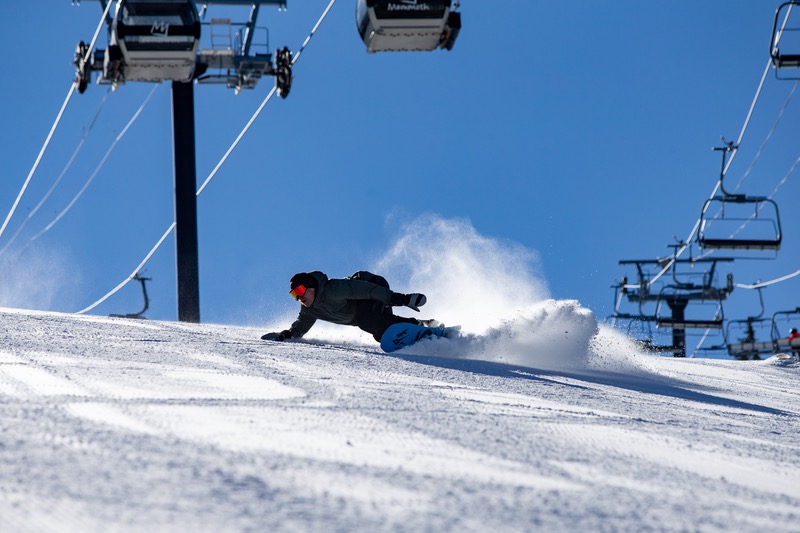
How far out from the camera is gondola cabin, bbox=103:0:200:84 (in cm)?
1312

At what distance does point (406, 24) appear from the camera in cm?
1204

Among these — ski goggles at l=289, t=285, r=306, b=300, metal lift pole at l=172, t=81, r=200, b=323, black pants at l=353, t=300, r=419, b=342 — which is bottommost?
black pants at l=353, t=300, r=419, b=342

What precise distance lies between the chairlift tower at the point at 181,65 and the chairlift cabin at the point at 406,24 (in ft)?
8.13

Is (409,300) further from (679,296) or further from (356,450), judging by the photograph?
(679,296)

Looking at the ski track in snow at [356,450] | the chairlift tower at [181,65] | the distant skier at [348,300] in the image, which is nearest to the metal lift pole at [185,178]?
the chairlift tower at [181,65]

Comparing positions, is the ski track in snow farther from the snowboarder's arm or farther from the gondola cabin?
the gondola cabin

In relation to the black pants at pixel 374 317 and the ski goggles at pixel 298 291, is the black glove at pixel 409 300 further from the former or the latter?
the ski goggles at pixel 298 291

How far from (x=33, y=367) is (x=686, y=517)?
2766mm

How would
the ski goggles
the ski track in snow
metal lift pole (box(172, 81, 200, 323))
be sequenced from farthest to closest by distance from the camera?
metal lift pole (box(172, 81, 200, 323)) → the ski goggles → the ski track in snow

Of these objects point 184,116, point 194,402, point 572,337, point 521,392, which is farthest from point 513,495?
point 184,116

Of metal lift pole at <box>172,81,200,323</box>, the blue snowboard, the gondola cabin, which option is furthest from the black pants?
metal lift pole at <box>172,81,200,323</box>

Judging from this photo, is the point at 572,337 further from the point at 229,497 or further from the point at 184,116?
the point at 184,116

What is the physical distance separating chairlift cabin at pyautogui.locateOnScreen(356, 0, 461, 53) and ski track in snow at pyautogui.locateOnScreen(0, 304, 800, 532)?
745 centimetres

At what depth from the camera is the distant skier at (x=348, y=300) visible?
22.2ft
